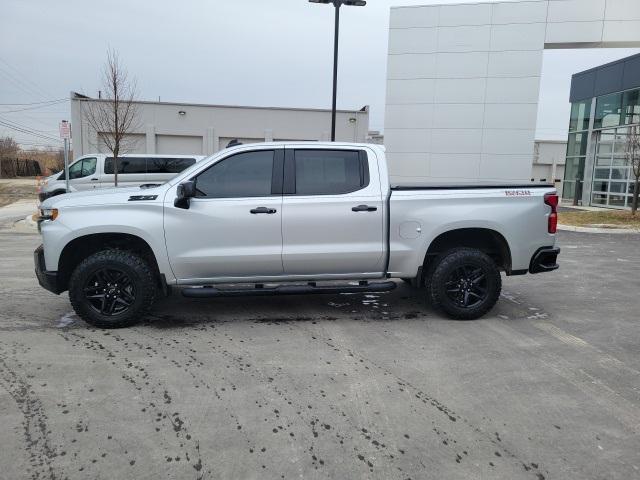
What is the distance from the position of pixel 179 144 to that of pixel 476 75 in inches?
665

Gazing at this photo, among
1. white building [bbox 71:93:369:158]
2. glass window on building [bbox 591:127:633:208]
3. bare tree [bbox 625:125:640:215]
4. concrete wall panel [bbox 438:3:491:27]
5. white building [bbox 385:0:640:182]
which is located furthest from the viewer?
white building [bbox 71:93:369:158]

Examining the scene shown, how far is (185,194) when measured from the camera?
4.95m

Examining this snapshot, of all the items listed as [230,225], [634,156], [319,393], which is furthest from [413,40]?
[319,393]

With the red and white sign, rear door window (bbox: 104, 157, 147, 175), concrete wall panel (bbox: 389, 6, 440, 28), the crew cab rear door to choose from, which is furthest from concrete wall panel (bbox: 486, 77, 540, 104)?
the crew cab rear door

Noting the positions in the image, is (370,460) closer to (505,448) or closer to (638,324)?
(505,448)

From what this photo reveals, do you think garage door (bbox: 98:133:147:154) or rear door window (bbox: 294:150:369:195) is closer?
rear door window (bbox: 294:150:369:195)

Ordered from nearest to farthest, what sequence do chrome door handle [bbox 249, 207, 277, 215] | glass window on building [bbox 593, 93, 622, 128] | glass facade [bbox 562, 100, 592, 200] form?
chrome door handle [bbox 249, 207, 277, 215]
glass window on building [bbox 593, 93, 622, 128]
glass facade [bbox 562, 100, 592, 200]

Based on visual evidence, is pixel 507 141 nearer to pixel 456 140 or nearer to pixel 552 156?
pixel 456 140

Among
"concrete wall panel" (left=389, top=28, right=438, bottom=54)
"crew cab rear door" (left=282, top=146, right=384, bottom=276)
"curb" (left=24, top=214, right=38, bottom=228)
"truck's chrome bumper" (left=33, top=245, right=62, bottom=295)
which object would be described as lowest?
"curb" (left=24, top=214, right=38, bottom=228)

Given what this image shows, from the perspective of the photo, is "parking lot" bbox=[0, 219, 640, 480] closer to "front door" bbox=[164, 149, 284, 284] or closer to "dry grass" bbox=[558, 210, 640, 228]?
"front door" bbox=[164, 149, 284, 284]

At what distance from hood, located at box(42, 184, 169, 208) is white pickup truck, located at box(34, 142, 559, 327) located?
12 millimetres

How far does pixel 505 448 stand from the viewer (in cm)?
309

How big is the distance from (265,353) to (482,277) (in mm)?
2614

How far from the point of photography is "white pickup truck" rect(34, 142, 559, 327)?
5.09 m
